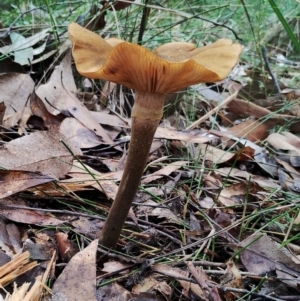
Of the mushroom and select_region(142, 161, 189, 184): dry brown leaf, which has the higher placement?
the mushroom

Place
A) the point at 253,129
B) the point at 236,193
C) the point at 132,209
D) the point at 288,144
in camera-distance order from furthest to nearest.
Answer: the point at 253,129, the point at 288,144, the point at 236,193, the point at 132,209

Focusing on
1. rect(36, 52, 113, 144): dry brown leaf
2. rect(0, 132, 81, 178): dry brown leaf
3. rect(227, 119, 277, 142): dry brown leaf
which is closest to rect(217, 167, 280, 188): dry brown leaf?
rect(227, 119, 277, 142): dry brown leaf

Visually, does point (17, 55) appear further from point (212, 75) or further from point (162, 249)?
point (212, 75)

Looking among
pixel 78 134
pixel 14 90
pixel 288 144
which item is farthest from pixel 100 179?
pixel 288 144

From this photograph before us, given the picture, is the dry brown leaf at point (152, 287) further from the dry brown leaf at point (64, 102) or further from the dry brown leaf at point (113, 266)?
the dry brown leaf at point (64, 102)

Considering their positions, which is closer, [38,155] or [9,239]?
[9,239]

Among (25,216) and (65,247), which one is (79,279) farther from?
(25,216)

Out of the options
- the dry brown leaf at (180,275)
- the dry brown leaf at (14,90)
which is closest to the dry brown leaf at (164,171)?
the dry brown leaf at (180,275)

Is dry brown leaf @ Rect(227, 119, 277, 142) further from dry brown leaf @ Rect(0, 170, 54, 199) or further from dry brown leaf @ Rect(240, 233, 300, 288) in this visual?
dry brown leaf @ Rect(0, 170, 54, 199)
